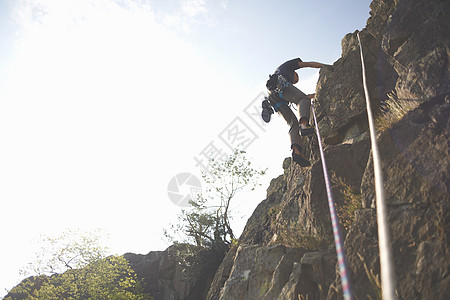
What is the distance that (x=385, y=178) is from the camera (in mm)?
3273

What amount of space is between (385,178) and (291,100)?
11.0 feet

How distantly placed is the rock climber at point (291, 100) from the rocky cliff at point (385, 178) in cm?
55

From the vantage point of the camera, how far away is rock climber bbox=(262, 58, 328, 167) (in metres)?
5.80

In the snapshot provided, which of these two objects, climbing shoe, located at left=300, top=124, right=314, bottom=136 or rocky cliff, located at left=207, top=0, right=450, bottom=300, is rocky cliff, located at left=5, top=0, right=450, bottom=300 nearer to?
rocky cliff, located at left=207, top=0, right=450, bottom=300

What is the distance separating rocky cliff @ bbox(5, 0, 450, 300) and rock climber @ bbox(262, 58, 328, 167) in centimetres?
55

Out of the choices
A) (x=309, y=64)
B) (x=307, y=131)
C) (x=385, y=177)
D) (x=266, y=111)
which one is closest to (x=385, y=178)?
(x=385, y=177)

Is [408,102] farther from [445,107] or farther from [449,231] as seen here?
[449,231]

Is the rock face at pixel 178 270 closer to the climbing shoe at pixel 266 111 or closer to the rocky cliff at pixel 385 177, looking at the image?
the rocky cliff at pixel 385 177

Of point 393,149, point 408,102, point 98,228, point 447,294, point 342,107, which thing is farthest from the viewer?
point 98,228

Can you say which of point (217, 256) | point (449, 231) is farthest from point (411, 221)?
point (217, 256)

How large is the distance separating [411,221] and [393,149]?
1.14m

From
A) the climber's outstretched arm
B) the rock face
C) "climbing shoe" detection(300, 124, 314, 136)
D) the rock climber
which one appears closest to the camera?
"climbing shoe" detection(300, 124, 314, 136)

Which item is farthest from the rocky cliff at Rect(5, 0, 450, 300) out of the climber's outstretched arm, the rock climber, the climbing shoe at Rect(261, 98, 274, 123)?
the climbing shoe at Rect(261, 98, 274, 123)

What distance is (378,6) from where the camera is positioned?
260 inches
